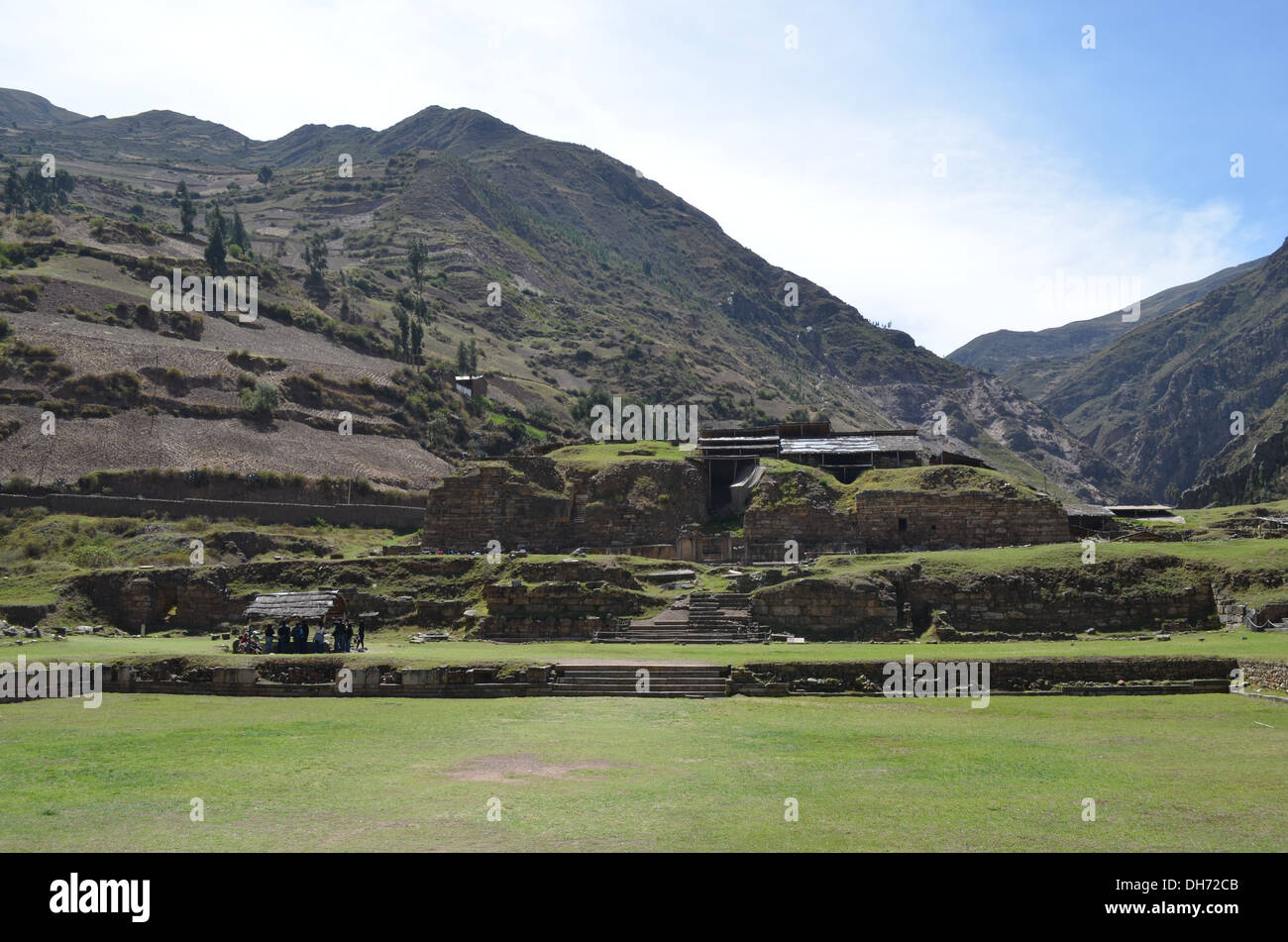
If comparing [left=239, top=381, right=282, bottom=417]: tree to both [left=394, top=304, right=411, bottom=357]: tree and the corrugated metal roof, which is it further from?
the corrugated metal roof

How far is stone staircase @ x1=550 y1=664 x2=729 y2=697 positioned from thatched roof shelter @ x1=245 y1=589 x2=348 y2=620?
10192 millimetres

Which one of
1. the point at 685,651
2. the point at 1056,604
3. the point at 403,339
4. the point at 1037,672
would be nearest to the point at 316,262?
the point at 403,339

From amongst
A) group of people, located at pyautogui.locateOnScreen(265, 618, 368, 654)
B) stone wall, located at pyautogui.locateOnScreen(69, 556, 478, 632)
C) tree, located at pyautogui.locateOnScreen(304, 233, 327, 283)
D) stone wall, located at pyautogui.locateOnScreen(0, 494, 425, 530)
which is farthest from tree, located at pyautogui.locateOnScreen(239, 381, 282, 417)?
tree, located at pyautogui.locateOnScreen(304, 233, 327, 283)

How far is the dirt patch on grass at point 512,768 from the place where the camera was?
11805mm

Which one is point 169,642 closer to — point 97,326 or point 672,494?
point 672,494

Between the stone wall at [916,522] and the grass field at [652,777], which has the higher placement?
the stone wall at [916,522]

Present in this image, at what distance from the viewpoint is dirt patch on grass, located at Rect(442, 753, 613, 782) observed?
11805 mm

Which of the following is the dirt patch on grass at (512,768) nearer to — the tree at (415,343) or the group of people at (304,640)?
the group of people at (304,640)

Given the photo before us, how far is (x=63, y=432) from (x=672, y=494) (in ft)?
134

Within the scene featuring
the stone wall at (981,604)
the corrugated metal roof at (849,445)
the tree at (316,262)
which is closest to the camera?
the stone wall at (981,604)

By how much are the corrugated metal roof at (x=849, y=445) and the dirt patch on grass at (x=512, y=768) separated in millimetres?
39191

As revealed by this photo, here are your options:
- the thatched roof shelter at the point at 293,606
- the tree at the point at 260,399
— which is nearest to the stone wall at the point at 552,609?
the thatched roof shelter at the point at 293,606
